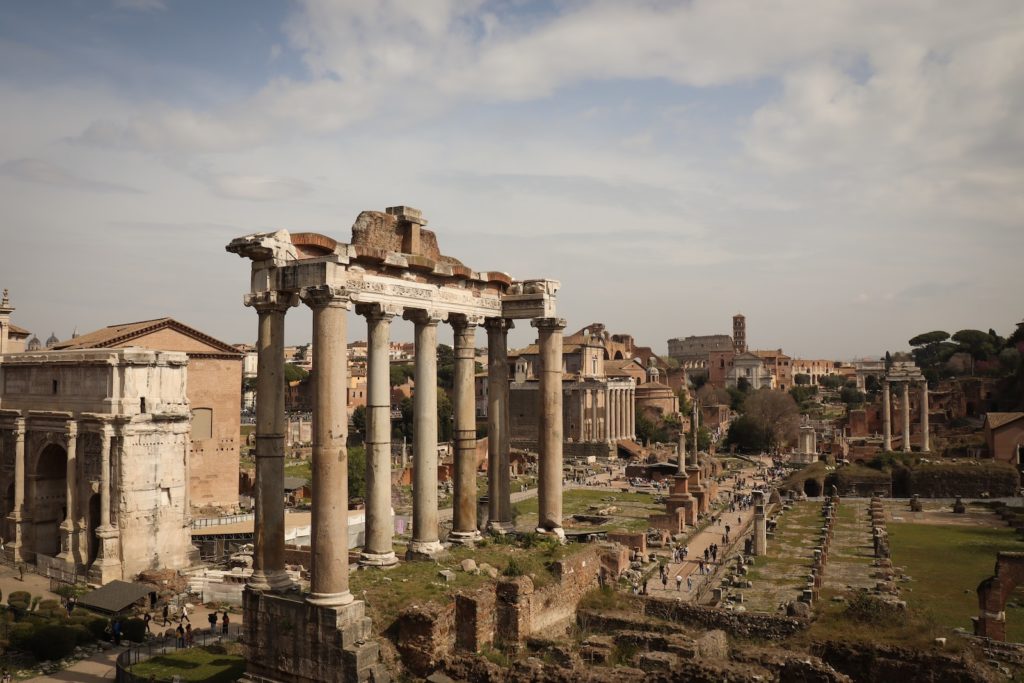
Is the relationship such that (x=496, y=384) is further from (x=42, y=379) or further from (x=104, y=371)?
(x=42, y=379)

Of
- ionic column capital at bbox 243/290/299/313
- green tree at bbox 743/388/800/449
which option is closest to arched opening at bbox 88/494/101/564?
ionic column capital at bbox 243/290/299/313

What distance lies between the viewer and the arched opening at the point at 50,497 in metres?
33.2

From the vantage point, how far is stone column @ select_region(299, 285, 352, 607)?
39.6 feet

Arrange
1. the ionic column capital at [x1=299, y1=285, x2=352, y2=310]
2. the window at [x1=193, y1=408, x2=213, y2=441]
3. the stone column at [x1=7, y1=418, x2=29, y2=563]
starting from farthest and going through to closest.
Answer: the window at [x1=193, y1=408, x2=213, y2=441] → the stone column at [x1=7, y1=418, x2=29, y2=563] → the ionic column capital at [x1=299, y1=285, x2=352, y2=310]

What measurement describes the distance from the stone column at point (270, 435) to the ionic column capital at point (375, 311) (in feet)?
5.12

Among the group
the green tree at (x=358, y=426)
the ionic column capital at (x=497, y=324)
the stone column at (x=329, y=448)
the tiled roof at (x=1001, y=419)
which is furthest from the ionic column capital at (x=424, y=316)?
the tiled roof at (x=1001, y=419)

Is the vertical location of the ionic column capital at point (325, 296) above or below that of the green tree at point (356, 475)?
above

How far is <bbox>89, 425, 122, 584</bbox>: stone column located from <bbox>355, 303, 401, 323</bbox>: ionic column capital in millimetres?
19653

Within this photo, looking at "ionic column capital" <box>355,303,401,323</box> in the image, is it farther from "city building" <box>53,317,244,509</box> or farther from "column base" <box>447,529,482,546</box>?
"city building" <box>53,317,244,509</box>

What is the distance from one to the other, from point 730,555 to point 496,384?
2149cm

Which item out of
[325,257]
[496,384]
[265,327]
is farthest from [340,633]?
[496,384]

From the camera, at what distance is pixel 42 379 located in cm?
3366

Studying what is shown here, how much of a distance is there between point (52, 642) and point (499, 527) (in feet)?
39.8

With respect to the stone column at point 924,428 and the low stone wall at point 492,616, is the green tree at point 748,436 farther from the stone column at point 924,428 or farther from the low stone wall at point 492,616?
the low stone wall at point 492,616
